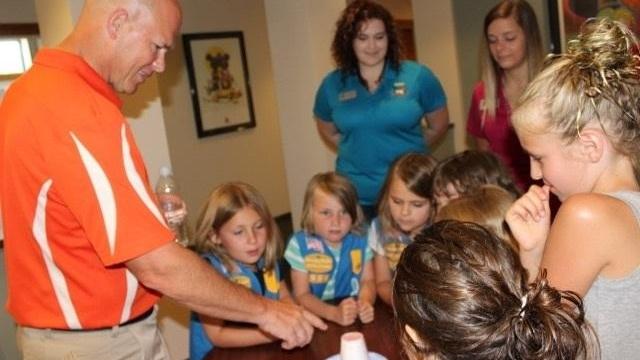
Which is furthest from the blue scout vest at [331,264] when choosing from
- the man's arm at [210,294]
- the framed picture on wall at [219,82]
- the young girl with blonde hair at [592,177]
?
the framed picture on wall at [219,82]

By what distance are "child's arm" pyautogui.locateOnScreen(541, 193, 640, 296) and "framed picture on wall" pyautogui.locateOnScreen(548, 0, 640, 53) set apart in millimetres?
2702

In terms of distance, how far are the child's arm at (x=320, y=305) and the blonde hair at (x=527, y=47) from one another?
1.15 meters

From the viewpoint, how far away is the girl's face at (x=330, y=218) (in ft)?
7.84

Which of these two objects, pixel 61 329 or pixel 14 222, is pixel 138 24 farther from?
pixel 61 329

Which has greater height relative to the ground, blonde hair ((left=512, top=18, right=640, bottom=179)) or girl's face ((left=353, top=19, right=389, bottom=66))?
girl's face ((left=353, top=19, right=389, bottom=66))

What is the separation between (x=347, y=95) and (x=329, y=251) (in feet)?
2.85

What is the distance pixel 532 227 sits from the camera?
4.67 ft

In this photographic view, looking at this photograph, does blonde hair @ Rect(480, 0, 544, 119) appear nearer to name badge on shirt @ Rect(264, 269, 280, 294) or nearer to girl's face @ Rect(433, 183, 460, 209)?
girl's face @ Rect(433, 183, 460, 209)

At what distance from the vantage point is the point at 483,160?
7.20ft

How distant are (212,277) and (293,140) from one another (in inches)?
94.1

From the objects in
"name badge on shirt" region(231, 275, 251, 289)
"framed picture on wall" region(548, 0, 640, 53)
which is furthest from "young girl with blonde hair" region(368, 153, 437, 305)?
"framed picture on wall" region(548, 0, 640, 53)

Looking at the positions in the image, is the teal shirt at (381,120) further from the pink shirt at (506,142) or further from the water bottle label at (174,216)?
the water bottle label at (174,216)

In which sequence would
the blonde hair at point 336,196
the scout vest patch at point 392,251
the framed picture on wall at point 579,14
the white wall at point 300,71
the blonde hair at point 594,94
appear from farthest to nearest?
the white wall at point 300,71 → the framed picture on wall at point 579,14 → the blonde hair at point 336,196 → the scout vest patch at point 392,251 → the blonde hair at point 594,94

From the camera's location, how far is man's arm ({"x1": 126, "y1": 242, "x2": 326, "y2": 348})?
1.46 metres
